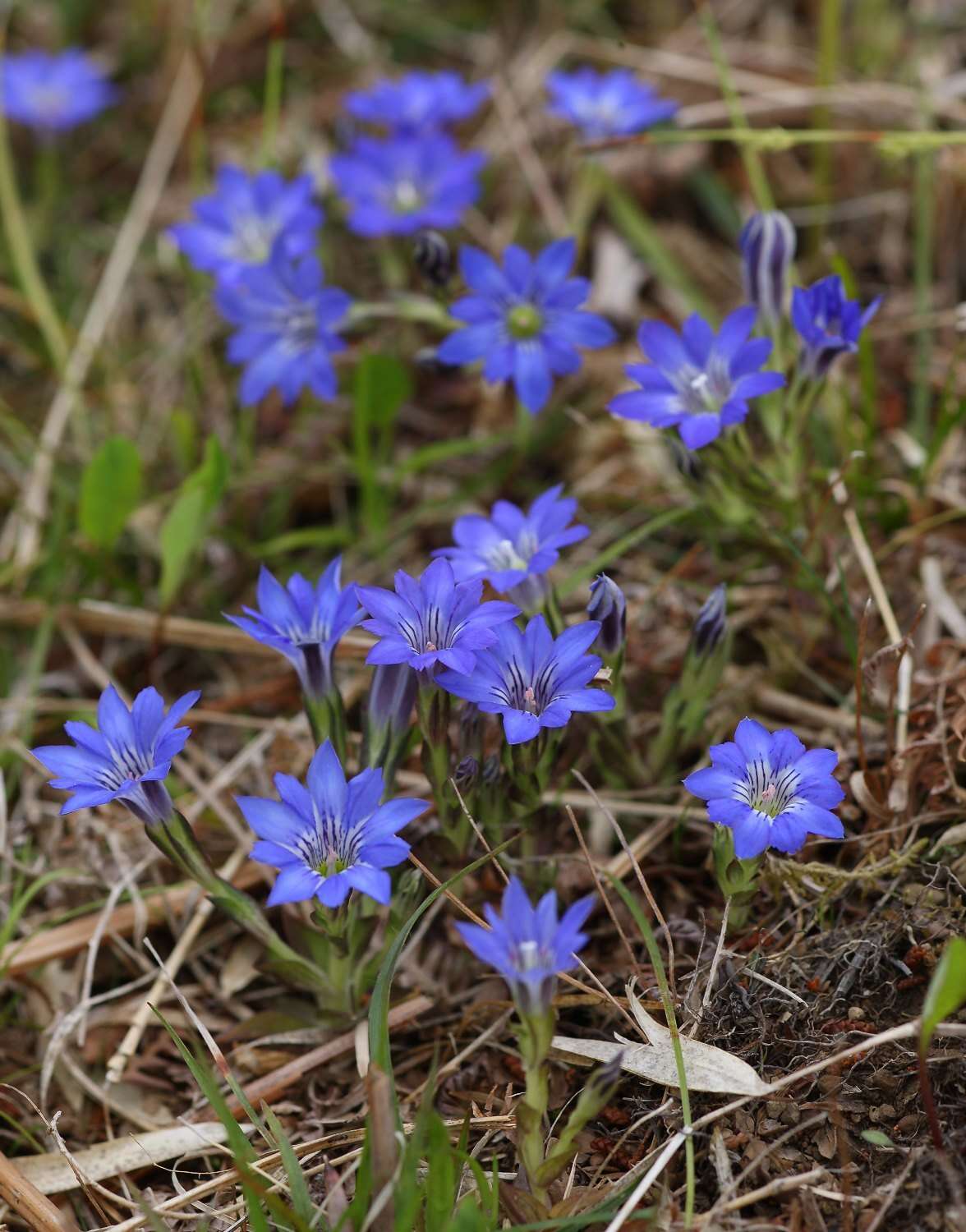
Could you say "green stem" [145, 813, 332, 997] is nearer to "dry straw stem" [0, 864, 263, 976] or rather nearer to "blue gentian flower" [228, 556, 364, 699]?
"dry straw stem" [0, 864, 263, 976]

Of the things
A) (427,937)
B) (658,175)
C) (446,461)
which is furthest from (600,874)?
(658,175)

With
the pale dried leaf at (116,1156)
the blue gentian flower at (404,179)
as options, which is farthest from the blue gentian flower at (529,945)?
the blue gentian flower at (404,179)

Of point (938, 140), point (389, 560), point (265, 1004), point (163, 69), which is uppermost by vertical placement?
point (163, 69)

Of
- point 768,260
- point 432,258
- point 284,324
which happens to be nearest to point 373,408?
point 284,324

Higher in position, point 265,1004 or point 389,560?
point 389,560

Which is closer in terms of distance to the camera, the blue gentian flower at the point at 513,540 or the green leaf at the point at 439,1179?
the green leaf at the point at 439,1179

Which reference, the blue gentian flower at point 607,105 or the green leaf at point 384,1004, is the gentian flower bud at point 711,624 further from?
the blue gentian flower at point 607,105

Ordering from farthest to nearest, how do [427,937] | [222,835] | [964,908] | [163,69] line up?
1. [163,69]
2. [222,835]
3. [427,937]
4. [964,908]

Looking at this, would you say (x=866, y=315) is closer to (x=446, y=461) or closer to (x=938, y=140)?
(x=938, y=140)
